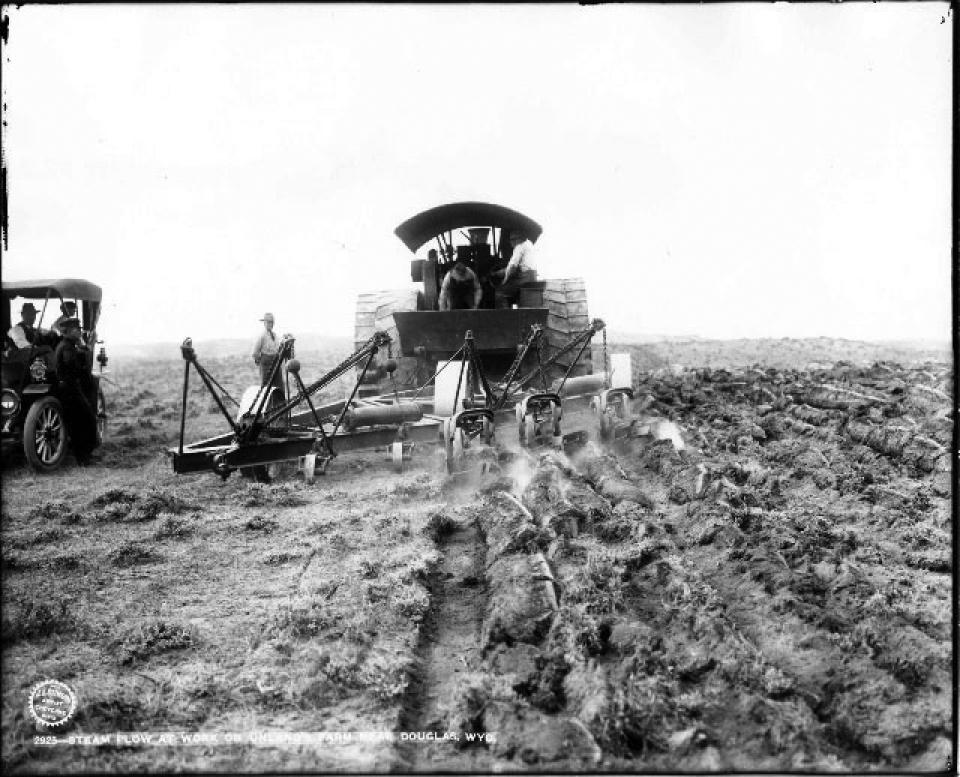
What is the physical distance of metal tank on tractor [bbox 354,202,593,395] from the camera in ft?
31.9

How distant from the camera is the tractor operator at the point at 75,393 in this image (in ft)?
29.8

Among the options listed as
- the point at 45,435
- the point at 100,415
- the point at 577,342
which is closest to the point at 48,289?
the point at 45,435

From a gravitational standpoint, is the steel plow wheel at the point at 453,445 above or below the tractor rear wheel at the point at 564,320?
below

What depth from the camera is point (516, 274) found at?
1138 centimetres

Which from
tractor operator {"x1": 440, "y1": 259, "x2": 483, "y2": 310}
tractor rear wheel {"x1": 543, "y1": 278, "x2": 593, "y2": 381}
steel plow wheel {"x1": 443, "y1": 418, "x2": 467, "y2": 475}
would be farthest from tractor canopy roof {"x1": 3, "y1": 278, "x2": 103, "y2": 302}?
tractor rear wheel {"x1": 543, "y1": 278, "x2": 593, "y2": 381}

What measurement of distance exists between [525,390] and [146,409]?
9492 mm

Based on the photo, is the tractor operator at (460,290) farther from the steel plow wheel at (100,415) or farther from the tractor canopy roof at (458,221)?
the steel plow wheel at (100,415)

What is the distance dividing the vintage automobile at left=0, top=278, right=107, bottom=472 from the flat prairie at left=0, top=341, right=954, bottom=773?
88 centimetres

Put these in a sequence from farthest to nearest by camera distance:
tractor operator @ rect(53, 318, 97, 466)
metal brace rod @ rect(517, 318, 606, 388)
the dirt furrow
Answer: tractor operator @ rect(53, 318, 97, 466) → metal brace rod @ rect(517, 318, 606, 388) → the dirt furrow

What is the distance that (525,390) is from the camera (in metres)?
9.93

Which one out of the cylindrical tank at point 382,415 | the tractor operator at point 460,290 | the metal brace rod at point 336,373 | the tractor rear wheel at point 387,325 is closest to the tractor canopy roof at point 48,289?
the tractor rear wheel at point 387,325

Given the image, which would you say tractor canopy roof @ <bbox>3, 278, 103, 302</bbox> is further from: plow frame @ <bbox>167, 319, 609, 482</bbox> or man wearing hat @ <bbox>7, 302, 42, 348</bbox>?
plow frame @ <bbox>167, 319, 609, 482</bbox>

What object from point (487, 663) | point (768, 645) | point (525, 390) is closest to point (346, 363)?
point (525, 390)

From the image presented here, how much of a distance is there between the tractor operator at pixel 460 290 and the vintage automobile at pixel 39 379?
192 inches
